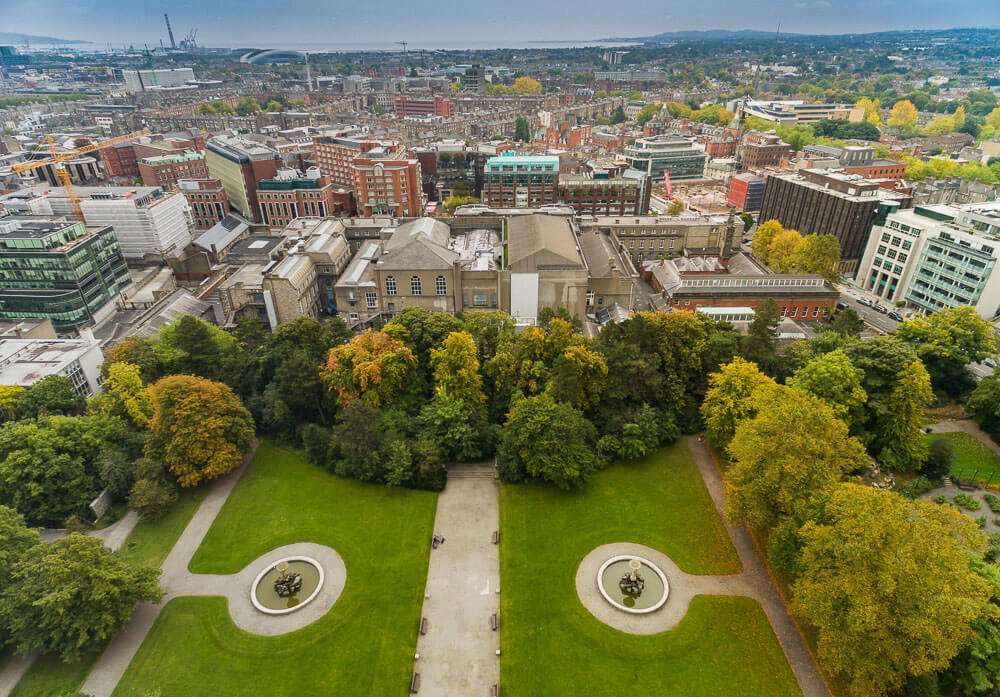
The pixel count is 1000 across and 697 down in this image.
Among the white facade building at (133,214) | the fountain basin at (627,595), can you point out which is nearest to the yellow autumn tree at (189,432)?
the fountain basin at (627,595)

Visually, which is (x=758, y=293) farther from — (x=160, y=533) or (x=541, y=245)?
(x=160, y=533)

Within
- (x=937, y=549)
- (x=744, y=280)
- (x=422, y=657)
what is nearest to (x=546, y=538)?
(x=422, y=657)

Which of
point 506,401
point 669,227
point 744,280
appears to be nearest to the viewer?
point 506,401

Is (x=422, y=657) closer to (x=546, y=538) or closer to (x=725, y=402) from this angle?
(x=546, y=538)

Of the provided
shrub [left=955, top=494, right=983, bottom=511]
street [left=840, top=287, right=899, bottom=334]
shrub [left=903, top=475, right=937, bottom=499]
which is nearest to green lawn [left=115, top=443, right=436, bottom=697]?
shrub [left=903, top=475, right=937, bottom=499]

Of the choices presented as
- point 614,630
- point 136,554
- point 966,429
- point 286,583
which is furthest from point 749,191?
point 136,554

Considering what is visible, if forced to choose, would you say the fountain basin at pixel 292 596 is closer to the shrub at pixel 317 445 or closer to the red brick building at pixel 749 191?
the shrub at pixel 317 445

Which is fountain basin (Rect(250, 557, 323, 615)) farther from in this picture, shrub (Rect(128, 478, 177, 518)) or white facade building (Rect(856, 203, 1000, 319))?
white facade building (Rect(856, 203, 1000, 319))
